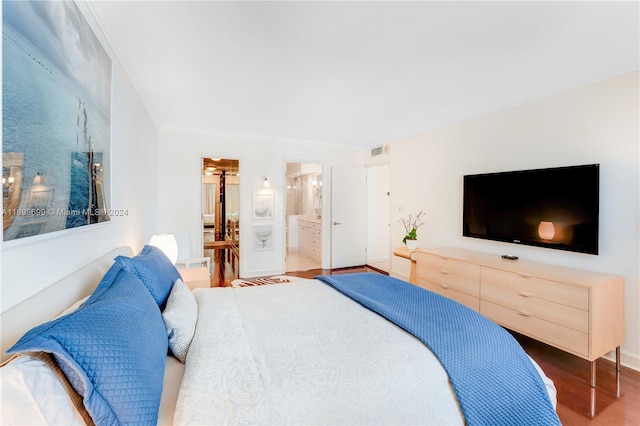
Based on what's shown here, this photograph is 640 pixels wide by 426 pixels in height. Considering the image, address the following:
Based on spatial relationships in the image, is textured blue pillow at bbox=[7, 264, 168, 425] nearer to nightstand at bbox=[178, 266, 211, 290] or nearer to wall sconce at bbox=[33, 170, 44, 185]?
wall sconce at bbox=[33, 170, 44, 185]

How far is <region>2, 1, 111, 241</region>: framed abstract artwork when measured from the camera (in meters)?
0.86

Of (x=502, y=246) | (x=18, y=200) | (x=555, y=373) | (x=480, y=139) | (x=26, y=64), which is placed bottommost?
(x=555, y=373)

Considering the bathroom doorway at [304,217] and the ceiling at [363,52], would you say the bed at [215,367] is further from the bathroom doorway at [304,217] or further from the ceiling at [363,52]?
the bathroom doorway at [304,217]

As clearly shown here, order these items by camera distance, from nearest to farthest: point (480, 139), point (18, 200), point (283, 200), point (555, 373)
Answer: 1. point (18, 200)
2. point (555, 373)
3. point (480, 139)
4. point (283, 200)

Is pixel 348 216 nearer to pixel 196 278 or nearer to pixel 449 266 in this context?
pixel 449 266

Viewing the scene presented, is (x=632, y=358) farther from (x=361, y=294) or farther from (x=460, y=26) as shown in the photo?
(x=460, y=26)

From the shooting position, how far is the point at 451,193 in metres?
3.72

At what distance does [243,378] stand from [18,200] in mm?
937

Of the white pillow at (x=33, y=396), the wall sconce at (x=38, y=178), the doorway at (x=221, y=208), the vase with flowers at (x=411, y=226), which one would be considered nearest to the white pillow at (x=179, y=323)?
the white pillow at (x=33, y=396)

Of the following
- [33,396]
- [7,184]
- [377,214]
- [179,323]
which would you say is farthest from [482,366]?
[377,214]

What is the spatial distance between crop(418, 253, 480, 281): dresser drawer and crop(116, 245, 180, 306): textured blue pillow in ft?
8.80

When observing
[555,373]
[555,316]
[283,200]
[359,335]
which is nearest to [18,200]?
[359,335]

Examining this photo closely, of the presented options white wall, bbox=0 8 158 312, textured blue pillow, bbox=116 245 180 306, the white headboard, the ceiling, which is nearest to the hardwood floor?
the ceiling

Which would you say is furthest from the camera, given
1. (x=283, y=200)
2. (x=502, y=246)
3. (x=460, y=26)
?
(x=283, y=200)
